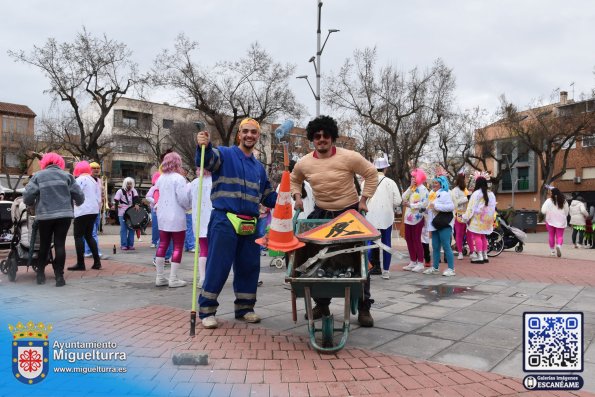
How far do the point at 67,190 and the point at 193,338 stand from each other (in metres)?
3.77

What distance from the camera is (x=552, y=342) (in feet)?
10.3

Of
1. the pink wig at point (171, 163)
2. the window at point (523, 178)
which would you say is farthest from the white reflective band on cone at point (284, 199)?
the window at point (523, 178)

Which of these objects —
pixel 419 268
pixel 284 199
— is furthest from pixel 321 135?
pixel 419 268

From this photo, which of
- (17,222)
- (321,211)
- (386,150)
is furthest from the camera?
(386,150)

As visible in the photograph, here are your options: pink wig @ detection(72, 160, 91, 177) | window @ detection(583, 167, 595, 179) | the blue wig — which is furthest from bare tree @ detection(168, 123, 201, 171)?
window @ detection(583, 167, 595, 179)

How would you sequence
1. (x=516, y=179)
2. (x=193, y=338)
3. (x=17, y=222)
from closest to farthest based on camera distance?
1. (x=193, y=338)
2. (x=17, y=222)
3. (x=516, y=179)

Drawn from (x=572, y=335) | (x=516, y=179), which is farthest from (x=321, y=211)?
(x=516, y=179)

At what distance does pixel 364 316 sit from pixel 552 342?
179 cm

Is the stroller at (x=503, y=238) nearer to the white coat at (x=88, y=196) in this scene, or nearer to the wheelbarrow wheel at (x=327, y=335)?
the wheelbarrow wheel at (x=327, y=335)

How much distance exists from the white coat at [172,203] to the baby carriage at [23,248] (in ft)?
6.04

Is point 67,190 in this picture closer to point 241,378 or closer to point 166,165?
point 166,165

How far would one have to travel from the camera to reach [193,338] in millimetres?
4035

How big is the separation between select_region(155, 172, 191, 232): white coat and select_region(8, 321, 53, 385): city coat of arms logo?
330 centimetres

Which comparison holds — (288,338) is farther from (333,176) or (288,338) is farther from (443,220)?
(443,220)
